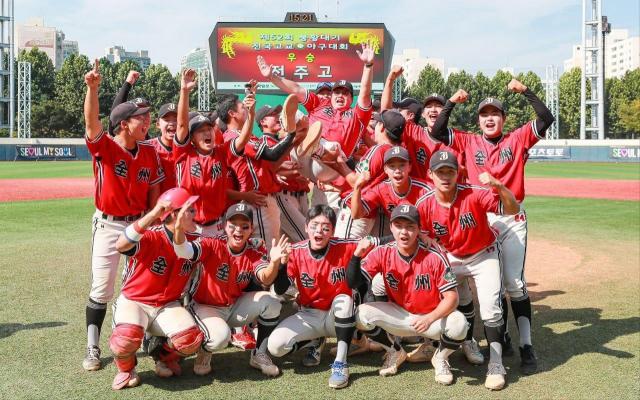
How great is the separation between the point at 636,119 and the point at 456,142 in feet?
210

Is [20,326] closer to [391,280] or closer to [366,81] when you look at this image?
[391,280]

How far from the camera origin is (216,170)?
523 cm

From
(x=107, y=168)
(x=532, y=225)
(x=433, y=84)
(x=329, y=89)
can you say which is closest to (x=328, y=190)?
(x=329, y=89)

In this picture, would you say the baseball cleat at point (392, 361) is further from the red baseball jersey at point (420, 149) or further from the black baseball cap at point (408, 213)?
the red baseball jersey at point (420, 149)

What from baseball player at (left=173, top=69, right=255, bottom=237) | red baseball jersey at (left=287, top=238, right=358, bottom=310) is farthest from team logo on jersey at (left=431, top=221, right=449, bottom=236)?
baseball player at (left=173, top=69, right=255, bottom=237)

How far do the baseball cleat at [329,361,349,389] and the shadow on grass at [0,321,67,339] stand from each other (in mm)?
2921

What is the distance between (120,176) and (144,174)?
20 centimetres

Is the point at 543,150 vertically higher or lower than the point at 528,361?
higher

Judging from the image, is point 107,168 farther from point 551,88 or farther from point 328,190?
point 551,88

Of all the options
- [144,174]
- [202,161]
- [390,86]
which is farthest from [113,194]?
[390,86]

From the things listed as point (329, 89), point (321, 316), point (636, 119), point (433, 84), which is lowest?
point (321, 316)

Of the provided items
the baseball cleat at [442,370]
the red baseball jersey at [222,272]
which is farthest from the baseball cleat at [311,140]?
the baseball cleat at [442,370]

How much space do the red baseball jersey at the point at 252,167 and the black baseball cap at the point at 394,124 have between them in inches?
44.9

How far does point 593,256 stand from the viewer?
922cm
